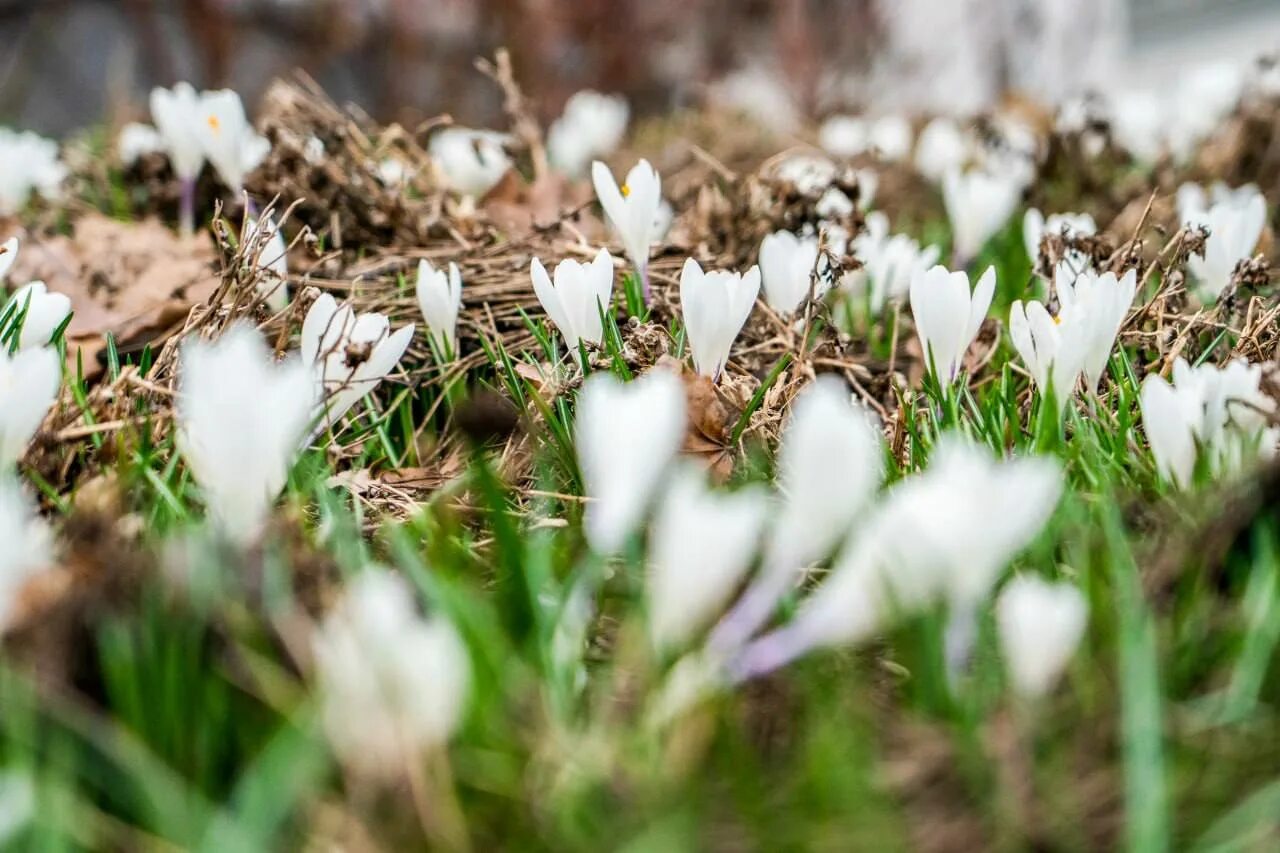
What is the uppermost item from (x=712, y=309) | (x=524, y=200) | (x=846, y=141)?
(x=846, y=141)

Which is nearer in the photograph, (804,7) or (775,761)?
(775,761)

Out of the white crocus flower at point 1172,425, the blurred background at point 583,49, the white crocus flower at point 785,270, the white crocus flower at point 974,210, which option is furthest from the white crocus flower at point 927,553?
the blurred background at point 583,49

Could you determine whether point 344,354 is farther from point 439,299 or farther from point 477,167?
point 477,167

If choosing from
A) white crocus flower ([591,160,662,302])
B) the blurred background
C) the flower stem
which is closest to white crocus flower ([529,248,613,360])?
white crocus flower ([591,160,662,302])

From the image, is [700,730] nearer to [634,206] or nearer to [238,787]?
[238,787]

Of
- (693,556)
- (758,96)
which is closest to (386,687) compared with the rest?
(693,556)

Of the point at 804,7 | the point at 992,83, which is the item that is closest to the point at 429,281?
the point at 804,7
